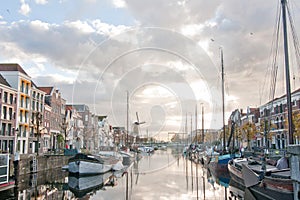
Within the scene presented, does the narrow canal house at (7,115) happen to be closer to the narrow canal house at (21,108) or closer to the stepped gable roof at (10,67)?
the narrow canal house at (21,108)

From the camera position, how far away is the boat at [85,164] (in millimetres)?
36406

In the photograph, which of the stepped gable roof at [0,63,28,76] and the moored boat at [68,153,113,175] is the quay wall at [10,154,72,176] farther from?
the stepped gable roof at [0,63,28,76]

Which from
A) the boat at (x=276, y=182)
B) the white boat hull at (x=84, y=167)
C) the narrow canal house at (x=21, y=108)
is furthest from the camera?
the narrow canal house at (x=21, y=108)

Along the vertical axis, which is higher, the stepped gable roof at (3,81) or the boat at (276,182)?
the stepped gable roof at (3,81)

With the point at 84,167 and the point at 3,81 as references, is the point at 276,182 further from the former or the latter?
the point at 3,81

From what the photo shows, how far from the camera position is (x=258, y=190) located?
2067 centimetres

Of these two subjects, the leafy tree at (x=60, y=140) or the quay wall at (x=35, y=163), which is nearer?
the quay wall at (x=35, y=163)

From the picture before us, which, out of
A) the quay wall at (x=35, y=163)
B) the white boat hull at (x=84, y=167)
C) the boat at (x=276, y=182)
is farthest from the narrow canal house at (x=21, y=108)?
the boat at (x=276, y=182)

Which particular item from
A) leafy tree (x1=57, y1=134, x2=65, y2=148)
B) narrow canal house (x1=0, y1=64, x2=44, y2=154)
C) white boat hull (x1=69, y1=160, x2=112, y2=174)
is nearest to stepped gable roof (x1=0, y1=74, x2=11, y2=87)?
narrow canal house (x1=0, y1=64, x2=44, y2=154)

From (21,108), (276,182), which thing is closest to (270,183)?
(276,182)

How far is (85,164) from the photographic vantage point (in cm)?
3684

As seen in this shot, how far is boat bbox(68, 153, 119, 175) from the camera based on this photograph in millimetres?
36406

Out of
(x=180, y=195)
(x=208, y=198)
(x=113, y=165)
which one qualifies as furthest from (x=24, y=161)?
(x=208, y=198)

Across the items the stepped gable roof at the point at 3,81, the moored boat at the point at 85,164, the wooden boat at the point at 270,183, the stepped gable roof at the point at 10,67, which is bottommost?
the moored boat at the point at 85,164
